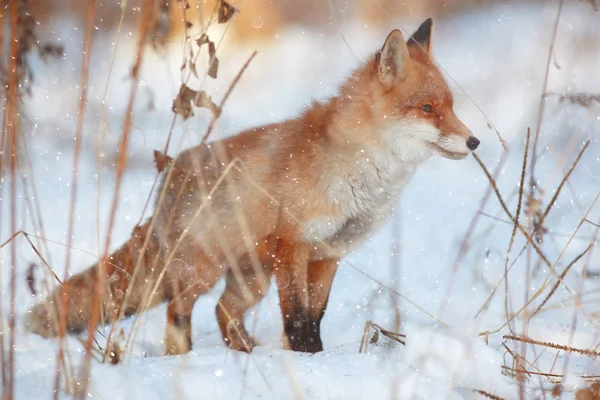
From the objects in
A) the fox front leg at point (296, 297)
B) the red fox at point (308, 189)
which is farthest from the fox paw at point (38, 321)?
the fox front leg at point (296, 297)

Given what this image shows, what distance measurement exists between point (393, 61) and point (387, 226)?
1.86 m

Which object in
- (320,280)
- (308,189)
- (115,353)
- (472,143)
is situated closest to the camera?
(115,353)

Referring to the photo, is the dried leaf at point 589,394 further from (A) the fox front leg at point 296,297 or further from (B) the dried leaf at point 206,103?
(A) the fox front leg at point 296,297

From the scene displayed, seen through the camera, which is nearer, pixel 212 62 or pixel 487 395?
pixel 487 395

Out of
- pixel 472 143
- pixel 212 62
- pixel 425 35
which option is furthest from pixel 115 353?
pixel 425 35

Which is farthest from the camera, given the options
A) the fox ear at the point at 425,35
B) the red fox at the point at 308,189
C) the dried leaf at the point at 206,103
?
the fox ear at the point at 425,35

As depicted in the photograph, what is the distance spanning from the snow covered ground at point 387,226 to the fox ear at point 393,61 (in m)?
0.50

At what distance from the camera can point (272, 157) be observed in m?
2.76

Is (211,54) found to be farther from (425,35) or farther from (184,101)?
(425,35)

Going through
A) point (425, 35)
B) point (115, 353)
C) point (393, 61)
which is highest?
point (425, 35)

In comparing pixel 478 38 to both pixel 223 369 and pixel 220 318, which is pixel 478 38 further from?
pixel 223 369

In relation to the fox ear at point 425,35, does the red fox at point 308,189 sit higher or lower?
lower

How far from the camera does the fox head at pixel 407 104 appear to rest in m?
2.61

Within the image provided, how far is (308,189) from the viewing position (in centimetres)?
260
